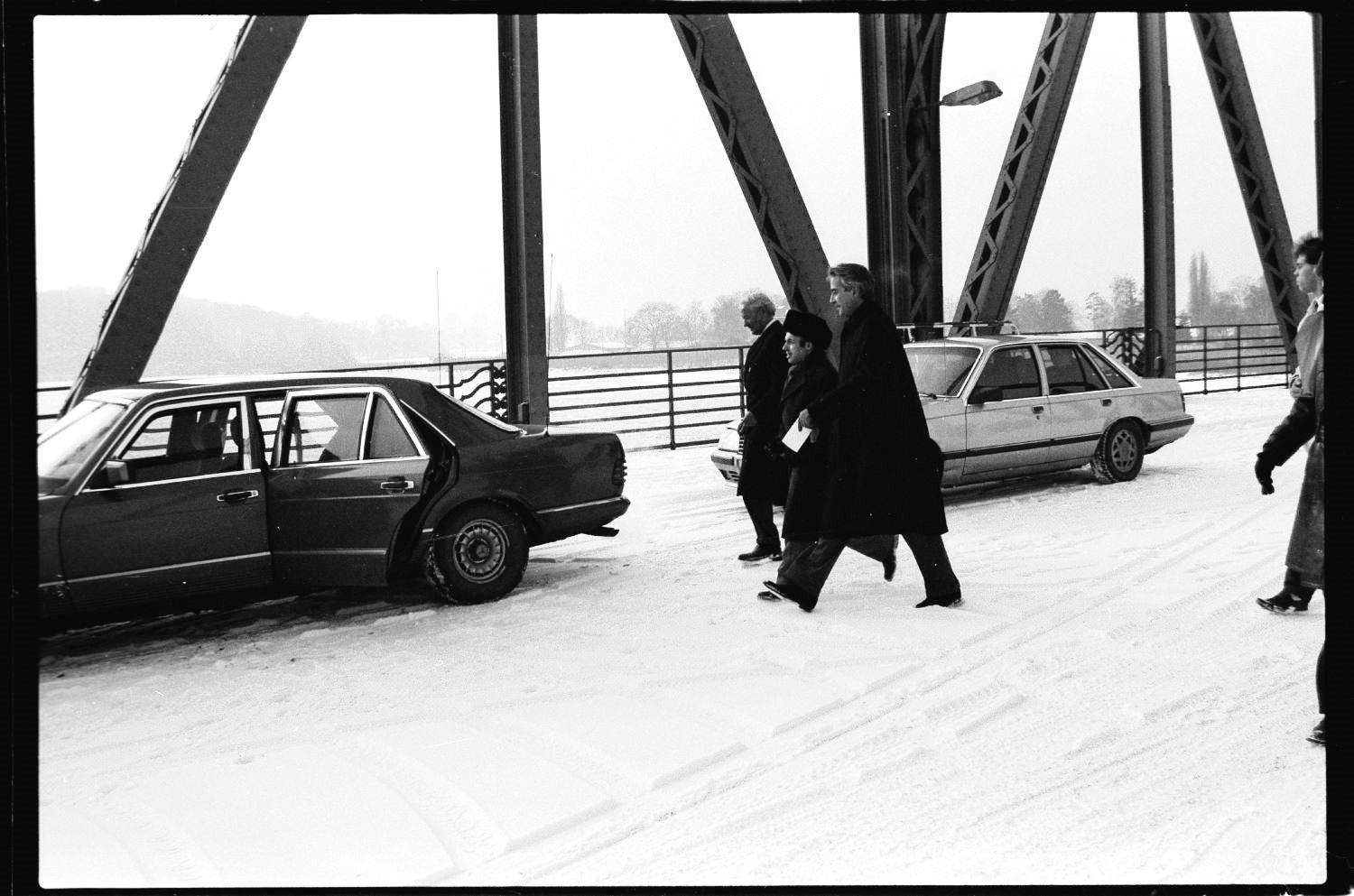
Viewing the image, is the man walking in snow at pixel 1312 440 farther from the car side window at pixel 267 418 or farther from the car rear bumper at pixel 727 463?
the car rear bumper at pixel 727 463

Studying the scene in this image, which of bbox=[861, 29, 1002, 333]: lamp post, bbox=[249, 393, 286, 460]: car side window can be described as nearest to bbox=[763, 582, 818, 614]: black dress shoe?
bbox=[249, 393, 286, 460]: car side window

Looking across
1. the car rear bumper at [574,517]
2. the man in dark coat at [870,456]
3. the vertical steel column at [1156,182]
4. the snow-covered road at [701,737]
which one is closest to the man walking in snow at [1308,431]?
the snow-covered road at [701,737]

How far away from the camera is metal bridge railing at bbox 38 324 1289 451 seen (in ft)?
21.9

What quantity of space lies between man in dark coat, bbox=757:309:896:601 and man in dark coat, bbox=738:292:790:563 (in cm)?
16

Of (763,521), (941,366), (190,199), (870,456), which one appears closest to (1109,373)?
(941,366)

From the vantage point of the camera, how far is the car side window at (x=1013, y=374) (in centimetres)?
925

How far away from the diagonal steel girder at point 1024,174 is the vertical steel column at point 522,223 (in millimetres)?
4432

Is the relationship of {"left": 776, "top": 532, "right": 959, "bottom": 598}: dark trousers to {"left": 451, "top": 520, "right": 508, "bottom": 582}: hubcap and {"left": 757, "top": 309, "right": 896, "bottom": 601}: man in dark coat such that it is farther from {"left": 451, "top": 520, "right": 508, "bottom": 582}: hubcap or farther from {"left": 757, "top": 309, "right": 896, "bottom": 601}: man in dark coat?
{"left": 451, "top": 520, "right": 508, "bottom": 582}: hubcap

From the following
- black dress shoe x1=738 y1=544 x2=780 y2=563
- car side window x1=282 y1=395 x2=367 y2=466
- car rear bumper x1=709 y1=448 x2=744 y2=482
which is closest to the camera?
car side window x1=282 y1=395 x2=367 y2=466

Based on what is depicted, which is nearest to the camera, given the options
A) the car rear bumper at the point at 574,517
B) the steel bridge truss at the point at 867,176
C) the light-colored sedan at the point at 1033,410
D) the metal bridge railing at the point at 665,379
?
the steel bridge truss at the point at 867,176

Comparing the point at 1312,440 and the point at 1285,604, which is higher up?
the point at 1312,440

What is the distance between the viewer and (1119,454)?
986 centimetres

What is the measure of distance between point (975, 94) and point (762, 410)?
12.8ft

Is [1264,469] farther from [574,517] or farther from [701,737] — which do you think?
[574,517]
